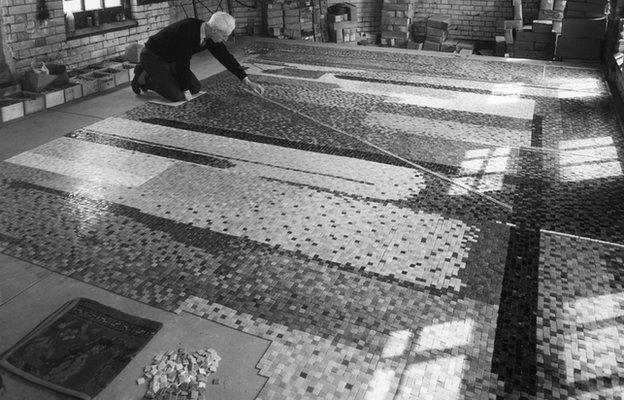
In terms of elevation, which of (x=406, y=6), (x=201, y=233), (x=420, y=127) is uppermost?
(x=406, y=6)

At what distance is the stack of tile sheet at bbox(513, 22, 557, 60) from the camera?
314 inches

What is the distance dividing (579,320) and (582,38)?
20.8ft

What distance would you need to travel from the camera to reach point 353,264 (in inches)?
117

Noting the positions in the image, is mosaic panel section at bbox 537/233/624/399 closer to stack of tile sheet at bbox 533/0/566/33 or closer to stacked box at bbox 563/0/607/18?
stacked box at bbox 563/0/607/18

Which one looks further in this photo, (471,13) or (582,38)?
(471,13)

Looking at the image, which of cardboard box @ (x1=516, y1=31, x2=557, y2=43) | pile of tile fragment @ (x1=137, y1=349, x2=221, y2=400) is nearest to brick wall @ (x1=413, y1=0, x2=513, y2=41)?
cardboard box @ (x1=516, y1=31, x2=557, y2=43)

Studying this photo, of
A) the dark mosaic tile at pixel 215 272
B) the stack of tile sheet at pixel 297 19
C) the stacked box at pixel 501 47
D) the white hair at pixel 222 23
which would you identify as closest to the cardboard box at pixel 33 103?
the white hair at pixel 222 23

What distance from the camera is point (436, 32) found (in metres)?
9.49

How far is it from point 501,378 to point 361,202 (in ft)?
5.55

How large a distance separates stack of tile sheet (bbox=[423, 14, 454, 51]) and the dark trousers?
A: 5.12 metres

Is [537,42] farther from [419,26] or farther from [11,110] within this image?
[11,110]

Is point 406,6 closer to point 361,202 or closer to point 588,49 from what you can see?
point 588,49

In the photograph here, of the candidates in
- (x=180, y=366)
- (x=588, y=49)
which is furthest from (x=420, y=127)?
(x=588, y=49)

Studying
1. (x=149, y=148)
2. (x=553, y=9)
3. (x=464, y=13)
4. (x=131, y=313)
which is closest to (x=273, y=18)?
(x=464, y=13)
